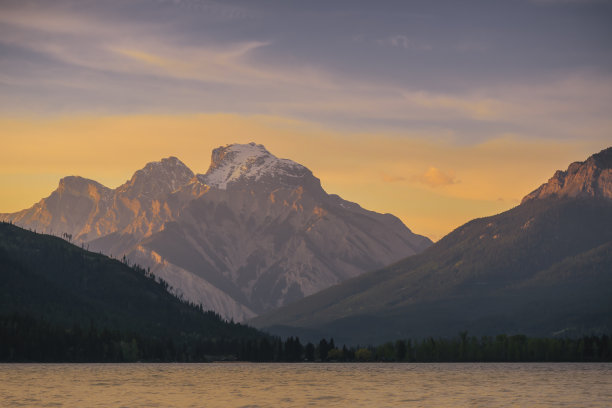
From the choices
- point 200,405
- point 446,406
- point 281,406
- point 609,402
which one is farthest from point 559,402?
point 200,405

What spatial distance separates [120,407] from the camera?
189m

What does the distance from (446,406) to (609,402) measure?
35634mm

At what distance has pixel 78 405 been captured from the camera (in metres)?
196

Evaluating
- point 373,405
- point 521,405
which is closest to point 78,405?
point 373,405

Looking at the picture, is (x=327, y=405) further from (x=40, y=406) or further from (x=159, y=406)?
(x=40, y=406)

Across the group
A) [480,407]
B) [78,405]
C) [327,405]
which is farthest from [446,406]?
[78,405]

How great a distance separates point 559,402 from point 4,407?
11253cm

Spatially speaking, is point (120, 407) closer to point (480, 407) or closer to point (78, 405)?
point (78, 405)

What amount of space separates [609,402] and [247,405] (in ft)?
246

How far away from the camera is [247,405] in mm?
197250

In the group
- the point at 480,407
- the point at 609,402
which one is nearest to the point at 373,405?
the point at 480,407

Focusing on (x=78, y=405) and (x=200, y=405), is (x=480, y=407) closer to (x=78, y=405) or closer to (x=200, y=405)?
(x=200, y=405)

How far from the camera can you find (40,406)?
19100 cm

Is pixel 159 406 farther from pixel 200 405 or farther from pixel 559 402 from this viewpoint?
pixel 559 402
